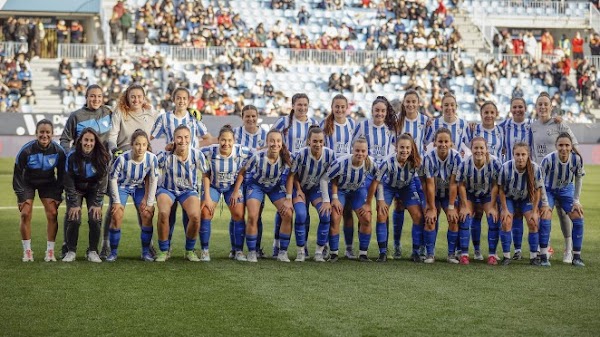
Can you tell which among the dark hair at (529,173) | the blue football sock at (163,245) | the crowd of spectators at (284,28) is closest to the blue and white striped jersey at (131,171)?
the blue football sock at (163,245)

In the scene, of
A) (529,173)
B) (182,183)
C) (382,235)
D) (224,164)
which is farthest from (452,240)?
(182,183)

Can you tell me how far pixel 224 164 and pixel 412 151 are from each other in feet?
6.33

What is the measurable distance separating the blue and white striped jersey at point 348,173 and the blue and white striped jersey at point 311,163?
0.24ft

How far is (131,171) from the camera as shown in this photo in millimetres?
10594

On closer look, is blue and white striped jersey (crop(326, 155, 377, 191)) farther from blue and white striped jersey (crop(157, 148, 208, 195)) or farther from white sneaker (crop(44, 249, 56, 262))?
white sneaker (crop(44, 249, 56, 262))

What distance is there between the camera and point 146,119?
11250 millimetres

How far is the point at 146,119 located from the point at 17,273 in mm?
2315

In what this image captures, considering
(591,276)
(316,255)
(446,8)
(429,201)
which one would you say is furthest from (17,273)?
(446,8)

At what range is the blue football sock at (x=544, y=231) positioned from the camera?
35.8ft

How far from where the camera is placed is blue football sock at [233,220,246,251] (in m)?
11.0

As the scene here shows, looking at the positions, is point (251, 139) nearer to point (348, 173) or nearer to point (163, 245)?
point (348, 173)

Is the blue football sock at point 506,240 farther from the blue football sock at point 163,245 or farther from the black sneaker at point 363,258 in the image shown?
the blue football sock at point 163,245

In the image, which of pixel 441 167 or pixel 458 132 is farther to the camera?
pixel 458 132

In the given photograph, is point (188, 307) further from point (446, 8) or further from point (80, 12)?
point (446, 8)
